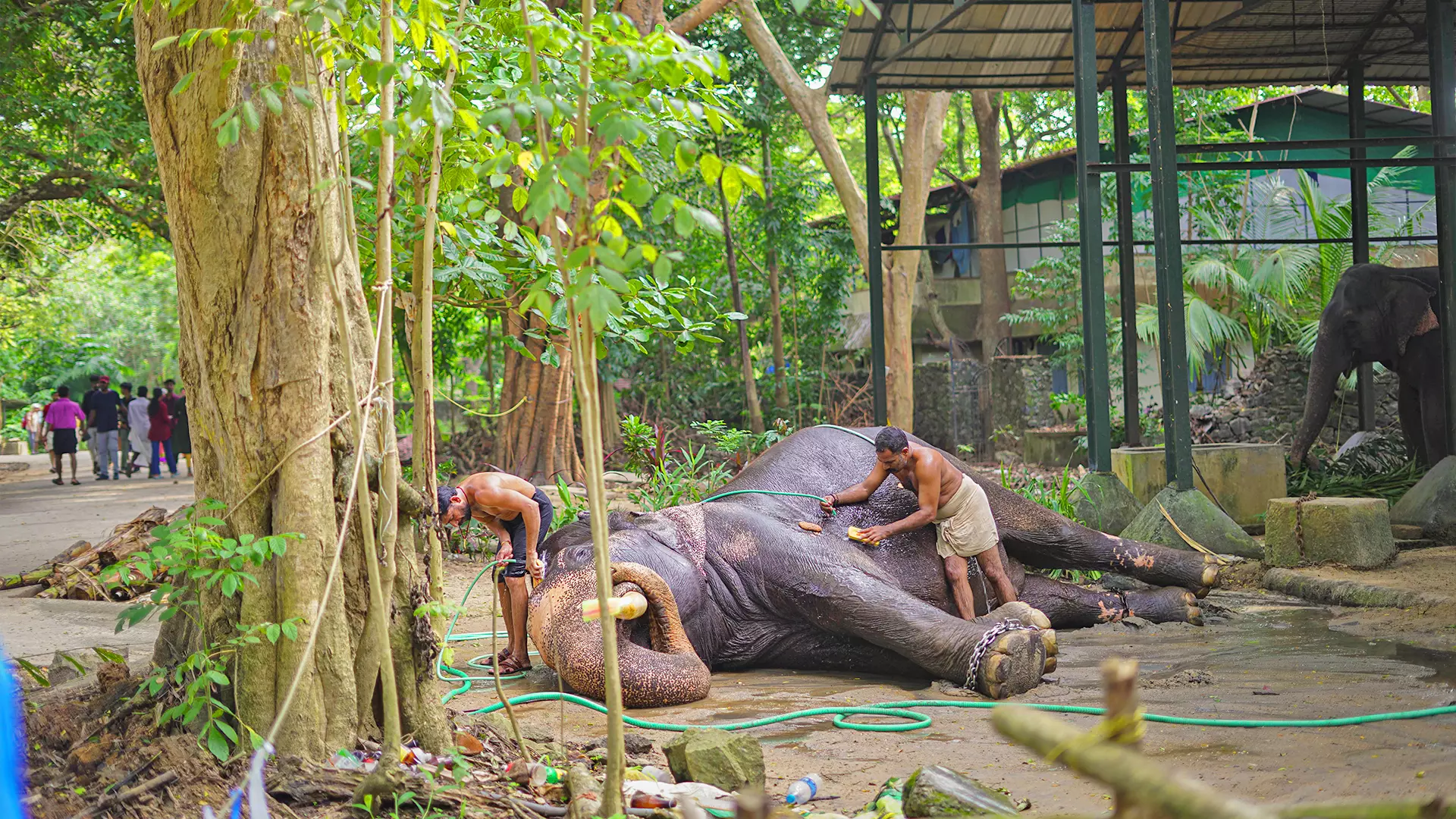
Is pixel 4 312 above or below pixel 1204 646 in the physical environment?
above

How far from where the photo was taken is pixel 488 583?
8.69 metres

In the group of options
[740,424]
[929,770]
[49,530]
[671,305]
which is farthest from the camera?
[740,424]

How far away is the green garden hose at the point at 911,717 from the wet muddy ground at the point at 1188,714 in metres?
0.03

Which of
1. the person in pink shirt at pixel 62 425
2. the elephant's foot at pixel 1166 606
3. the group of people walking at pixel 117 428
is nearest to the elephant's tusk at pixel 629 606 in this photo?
the elephant's foot at pixel 1166 606

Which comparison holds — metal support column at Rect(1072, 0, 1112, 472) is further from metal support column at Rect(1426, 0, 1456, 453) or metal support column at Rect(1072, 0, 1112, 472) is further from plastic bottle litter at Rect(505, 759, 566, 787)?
plastic bottle litter at Rect(505, 759, 566, 787)

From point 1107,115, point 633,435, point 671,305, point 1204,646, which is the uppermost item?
point 1107,115

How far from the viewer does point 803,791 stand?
134 inches

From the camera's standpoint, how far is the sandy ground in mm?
6012

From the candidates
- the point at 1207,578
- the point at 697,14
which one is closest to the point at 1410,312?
the point at 1207,578

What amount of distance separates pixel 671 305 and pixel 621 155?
6.15 feet

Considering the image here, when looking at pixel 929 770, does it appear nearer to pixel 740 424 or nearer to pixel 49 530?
pixel 49 530

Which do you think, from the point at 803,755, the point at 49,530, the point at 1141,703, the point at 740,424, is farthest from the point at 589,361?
the point at 740,424

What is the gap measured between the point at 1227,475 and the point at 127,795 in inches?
301

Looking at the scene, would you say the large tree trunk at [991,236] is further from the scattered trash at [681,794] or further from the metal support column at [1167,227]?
the scattered trash at [681,794]
